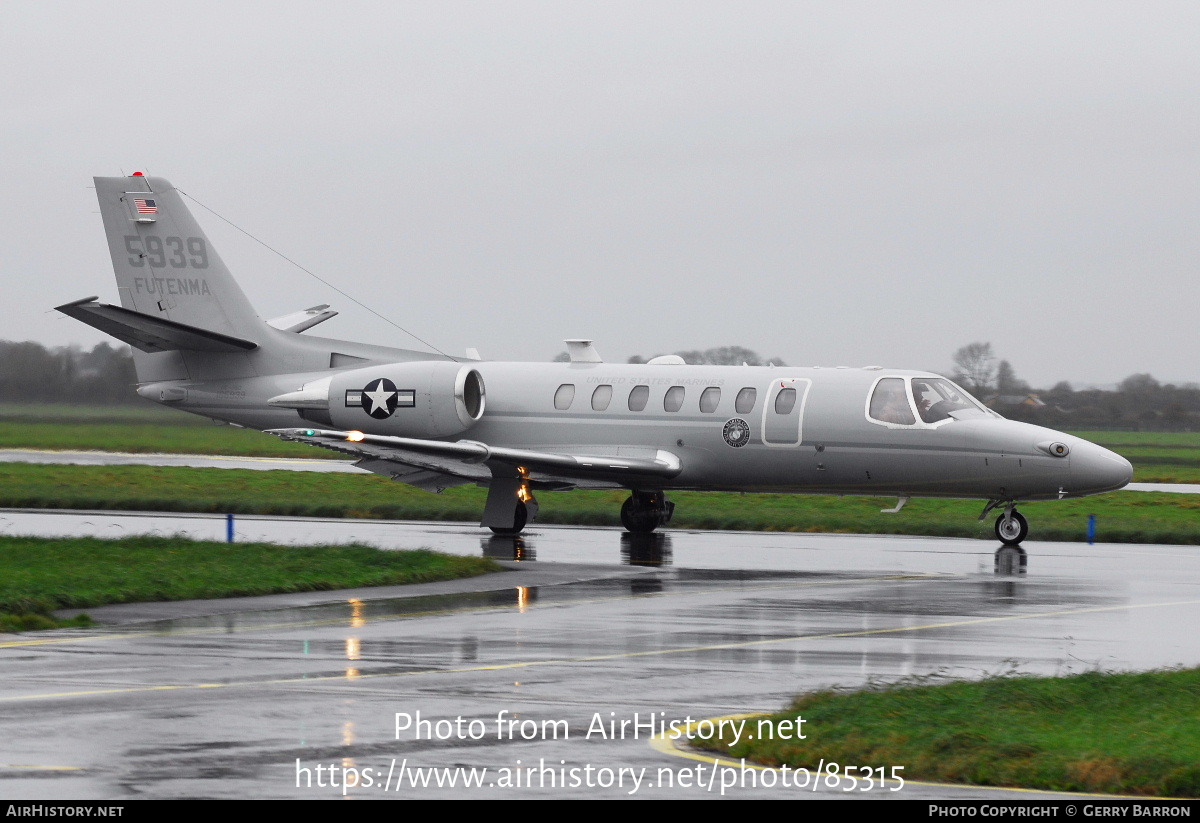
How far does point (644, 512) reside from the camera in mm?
28172

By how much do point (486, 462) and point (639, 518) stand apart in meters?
3.87

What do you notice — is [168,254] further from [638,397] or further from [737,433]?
[737,433]

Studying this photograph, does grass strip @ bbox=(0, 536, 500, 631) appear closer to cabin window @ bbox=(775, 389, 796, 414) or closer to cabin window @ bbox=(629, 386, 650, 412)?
cabin window @ bbox=(629, 386, 650, 412)

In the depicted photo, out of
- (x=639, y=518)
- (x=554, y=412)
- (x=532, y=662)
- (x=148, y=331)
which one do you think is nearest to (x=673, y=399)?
(x=554, y=412)

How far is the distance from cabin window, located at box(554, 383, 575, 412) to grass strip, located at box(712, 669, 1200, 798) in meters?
17.1

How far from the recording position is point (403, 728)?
973cm

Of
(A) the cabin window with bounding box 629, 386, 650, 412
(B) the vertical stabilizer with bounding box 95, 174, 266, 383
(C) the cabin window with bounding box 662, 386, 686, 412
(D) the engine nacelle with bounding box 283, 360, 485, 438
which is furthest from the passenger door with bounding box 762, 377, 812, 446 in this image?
(B) the vertical stabilizer with bounding box 95, 174, 266, 383

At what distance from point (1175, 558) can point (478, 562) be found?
10745 mm

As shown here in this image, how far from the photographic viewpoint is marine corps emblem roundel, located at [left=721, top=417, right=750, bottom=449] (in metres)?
26.3

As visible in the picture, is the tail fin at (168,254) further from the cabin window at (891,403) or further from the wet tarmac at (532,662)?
the cabin window at (891,403)

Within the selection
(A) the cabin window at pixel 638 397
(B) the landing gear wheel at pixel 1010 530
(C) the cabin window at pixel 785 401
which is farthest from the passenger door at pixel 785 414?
(B) the landing gear wheel at pixel 1010 530

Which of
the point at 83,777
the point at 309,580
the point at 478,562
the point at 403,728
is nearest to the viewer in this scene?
the point at 83,777

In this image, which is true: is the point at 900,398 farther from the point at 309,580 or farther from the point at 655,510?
the point at 309,580

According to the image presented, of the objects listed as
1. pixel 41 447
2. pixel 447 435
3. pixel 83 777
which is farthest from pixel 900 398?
pixel 41 447
